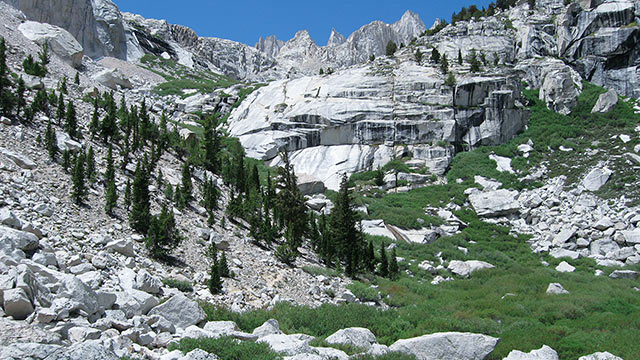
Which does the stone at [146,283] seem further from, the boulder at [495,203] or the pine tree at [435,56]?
the pine tree at [435,56]

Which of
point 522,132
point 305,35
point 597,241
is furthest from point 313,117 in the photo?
point 305,35

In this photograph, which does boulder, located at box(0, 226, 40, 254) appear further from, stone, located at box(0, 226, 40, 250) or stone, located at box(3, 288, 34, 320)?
stone, located at box(3, 288, 34, 320)

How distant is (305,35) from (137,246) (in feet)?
580

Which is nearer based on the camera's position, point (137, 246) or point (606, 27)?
point (137, 246)

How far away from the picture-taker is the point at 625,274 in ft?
75.1

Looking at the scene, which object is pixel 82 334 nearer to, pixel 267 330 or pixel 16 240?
pixel 16 240

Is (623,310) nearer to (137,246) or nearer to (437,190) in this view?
(137,246)

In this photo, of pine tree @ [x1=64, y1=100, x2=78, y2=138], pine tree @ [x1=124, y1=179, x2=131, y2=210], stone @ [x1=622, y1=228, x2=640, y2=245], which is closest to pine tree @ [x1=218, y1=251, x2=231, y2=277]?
pine tree @ [x1=124, y1=179, x2=131, y2=210]

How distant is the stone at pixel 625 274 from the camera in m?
22.7

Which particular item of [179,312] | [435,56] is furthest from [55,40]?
[435,56]

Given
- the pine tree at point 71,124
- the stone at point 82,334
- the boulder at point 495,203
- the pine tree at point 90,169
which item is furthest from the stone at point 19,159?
the boulder at point 495,203

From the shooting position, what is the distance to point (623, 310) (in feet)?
49.6

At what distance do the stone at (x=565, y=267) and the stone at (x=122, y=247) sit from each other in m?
23.7

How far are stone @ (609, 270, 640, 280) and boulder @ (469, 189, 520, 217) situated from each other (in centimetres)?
1225
